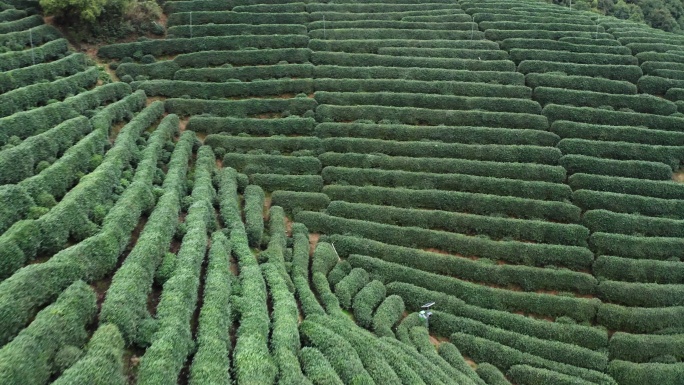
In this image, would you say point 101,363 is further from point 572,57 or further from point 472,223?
point 572,57

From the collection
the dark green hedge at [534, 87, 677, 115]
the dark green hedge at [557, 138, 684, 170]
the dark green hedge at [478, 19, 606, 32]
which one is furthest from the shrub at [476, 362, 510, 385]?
the dark green hedge at [478, 19, 606, 32]

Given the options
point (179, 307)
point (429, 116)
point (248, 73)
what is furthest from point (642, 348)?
point (248, 73)

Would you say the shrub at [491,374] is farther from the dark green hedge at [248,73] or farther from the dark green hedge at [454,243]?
the dark green hedge at [248,73]

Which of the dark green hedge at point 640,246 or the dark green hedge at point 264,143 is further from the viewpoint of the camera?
the dark green hedge at point 264,143

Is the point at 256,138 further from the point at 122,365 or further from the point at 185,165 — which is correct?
the point at 122,365

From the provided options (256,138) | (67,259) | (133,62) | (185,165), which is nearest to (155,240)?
(67,259)

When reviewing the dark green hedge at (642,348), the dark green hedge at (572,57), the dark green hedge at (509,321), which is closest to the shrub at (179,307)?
the dark green hedge at (509,321)
